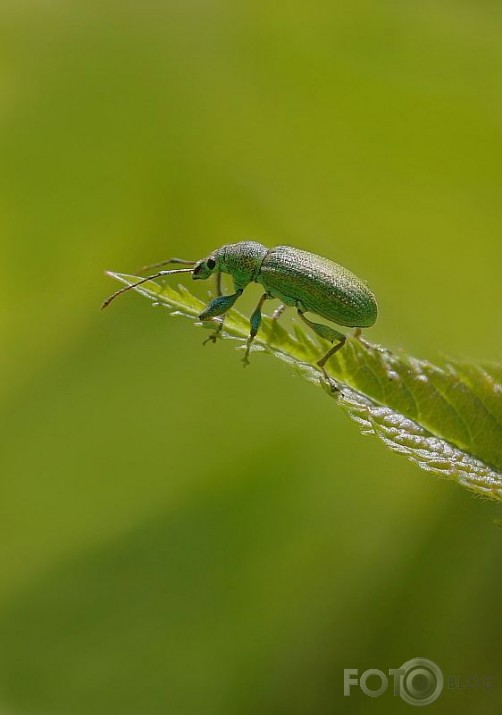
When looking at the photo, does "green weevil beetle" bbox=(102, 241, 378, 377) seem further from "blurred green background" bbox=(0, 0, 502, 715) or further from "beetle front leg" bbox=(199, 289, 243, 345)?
"blurred green background" bbox=(0, 0, 502, 715)

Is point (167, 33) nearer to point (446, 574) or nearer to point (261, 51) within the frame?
point (261, 51)

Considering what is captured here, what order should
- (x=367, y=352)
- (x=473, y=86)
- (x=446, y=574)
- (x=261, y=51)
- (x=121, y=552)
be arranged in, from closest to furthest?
(x=367, y=352)
(x=446, y=574)
(x=121, y=552)
(x=473, y=86)
(x=261, y=51)

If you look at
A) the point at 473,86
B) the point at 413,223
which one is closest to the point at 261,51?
the point at 473,86

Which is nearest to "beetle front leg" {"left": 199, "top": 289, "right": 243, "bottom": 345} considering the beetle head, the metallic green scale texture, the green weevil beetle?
the green weevil beetle

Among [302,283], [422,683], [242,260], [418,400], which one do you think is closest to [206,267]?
[242,260]

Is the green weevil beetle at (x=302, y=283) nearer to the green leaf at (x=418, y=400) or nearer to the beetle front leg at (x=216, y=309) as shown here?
the beetle front leg at (x=216, y=309)

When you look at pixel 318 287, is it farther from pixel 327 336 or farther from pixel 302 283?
pixel 327 336

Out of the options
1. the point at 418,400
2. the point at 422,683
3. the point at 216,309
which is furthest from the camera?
the point at 422,683

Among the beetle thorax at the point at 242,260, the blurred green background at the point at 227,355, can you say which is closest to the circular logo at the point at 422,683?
the blurred green background at the point at 227,355
